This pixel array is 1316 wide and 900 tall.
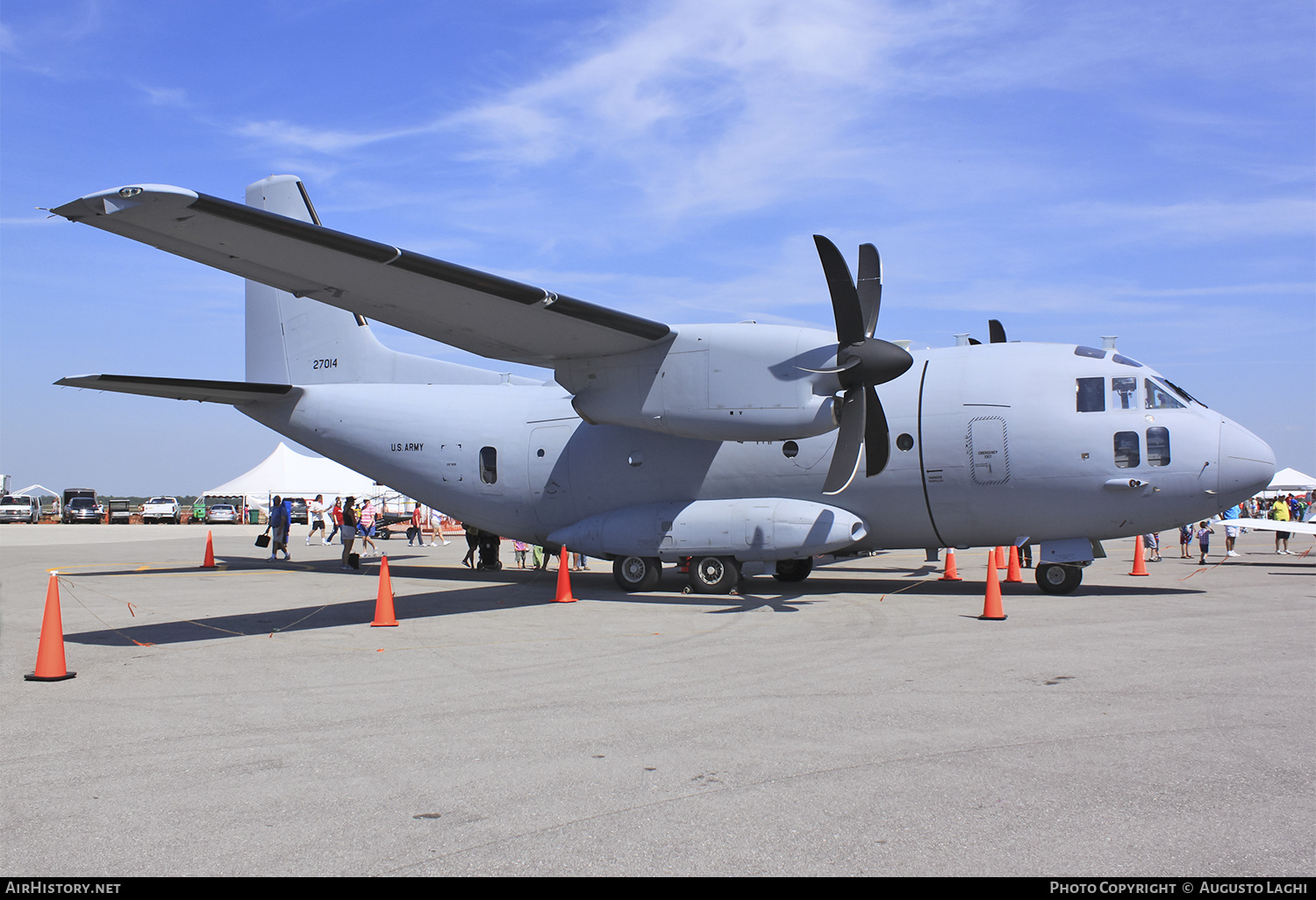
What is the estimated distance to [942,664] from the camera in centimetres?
872

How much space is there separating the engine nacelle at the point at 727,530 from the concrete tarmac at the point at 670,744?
1.86 m

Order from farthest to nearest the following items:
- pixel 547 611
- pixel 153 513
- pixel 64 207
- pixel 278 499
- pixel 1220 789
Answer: pixel 153 513 < pixel 278 499 < pixel 547 611 < pixel 64 207 < pixel 1220 789

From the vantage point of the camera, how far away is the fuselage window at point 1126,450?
44.3 feet

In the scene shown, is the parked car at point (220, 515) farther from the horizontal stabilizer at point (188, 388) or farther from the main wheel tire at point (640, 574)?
the main wheel tire at point (640, 574)

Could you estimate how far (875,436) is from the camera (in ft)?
45.8

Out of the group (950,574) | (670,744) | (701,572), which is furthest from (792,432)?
(670,744)

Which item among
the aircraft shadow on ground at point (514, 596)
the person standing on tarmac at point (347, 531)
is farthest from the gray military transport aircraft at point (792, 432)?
the person standing on tarmac at point (347, 531)

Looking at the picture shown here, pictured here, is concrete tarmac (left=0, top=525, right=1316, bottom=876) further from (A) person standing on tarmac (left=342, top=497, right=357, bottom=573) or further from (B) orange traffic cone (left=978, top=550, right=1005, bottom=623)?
(A) person standing on tarmac (left=342, top=497, right=357, bottom=573)

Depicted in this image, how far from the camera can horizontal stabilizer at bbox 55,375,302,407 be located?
15.9 m

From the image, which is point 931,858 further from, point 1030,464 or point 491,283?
point 1030,464

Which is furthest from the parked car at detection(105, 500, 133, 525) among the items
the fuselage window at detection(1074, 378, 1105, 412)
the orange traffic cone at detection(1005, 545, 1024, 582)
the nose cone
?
the nose cone

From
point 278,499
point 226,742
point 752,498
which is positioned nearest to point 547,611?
point 752,498
